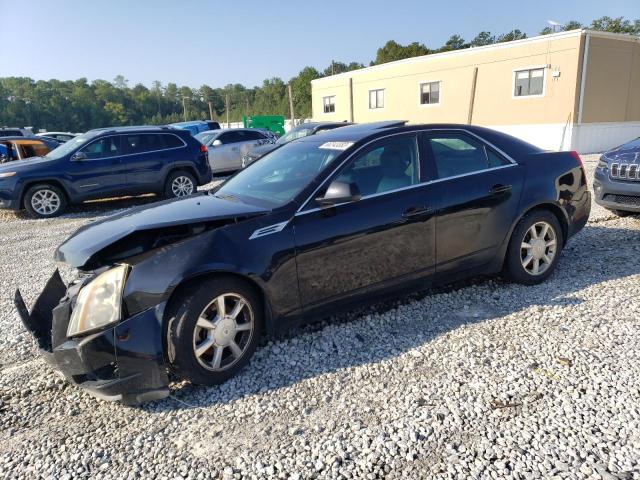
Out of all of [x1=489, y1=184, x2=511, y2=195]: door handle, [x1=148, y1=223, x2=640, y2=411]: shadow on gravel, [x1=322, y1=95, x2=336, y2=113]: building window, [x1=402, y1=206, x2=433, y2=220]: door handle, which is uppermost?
[x1=322, y1=95, x2=336, y2=113]: building window

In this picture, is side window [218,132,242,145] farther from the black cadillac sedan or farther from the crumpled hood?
the crumpled hood

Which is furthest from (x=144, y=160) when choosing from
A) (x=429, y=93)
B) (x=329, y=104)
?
(x=329, y=104)

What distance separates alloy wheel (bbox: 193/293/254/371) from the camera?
2971mm

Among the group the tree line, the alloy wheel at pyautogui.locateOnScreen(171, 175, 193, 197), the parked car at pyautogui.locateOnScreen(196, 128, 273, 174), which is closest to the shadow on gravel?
the alloy wheel at pyautogui.locateOnScreen(171, 175, 193, 197)

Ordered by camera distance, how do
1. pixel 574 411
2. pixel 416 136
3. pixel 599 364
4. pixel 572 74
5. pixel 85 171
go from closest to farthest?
pixel 574 411
pixel 599 364
pixel 416 136
pixel 85 171
pixel 572 74

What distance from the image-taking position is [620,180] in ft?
21.1

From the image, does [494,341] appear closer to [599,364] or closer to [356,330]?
[599,364]

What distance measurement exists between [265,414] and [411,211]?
75.0 inches

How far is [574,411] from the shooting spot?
265 cm

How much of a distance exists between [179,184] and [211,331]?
26.8 feet

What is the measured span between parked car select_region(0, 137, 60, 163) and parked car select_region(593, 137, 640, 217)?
13592mm

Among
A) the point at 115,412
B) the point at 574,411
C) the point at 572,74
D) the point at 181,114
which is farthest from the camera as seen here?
→ the point at 181,114

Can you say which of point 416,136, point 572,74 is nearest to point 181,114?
point 572,74

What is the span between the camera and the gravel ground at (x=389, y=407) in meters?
2.36
